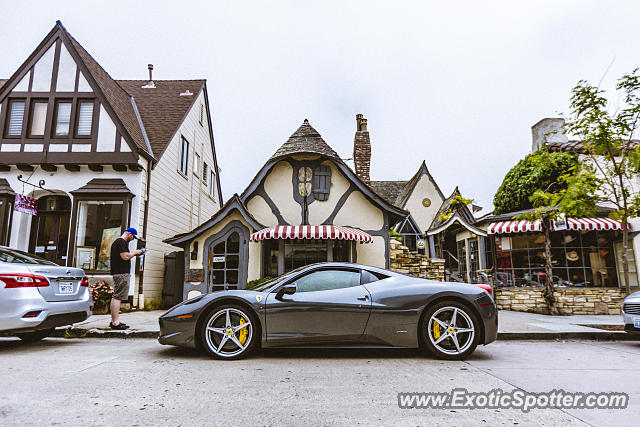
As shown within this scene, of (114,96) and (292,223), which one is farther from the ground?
(114,96)

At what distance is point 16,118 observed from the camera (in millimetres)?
12047

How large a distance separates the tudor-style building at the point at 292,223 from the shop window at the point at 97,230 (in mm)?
1740

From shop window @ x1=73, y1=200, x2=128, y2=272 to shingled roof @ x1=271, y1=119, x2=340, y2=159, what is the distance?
15.9 feet

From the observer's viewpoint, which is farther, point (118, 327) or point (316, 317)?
point (118, 327)

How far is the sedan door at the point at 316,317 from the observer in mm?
4957

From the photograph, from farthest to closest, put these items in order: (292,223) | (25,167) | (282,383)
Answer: (292,223)
(25,167)
(282,383)

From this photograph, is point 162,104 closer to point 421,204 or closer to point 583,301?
point 421,204

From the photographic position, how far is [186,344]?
5.05 m

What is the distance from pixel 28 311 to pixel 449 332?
5514mm

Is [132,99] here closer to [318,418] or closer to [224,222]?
[224,222]

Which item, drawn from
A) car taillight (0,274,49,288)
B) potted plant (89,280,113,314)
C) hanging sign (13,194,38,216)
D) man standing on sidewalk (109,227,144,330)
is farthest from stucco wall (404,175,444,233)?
car taillight (0,274,49,288)

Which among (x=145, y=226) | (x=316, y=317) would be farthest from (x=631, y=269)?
(x=145, y=226)

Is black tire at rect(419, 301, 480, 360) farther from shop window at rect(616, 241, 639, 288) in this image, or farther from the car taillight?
shop window at rect(616, 241, 639, 288)

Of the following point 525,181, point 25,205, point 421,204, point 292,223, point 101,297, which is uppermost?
point 421,204
